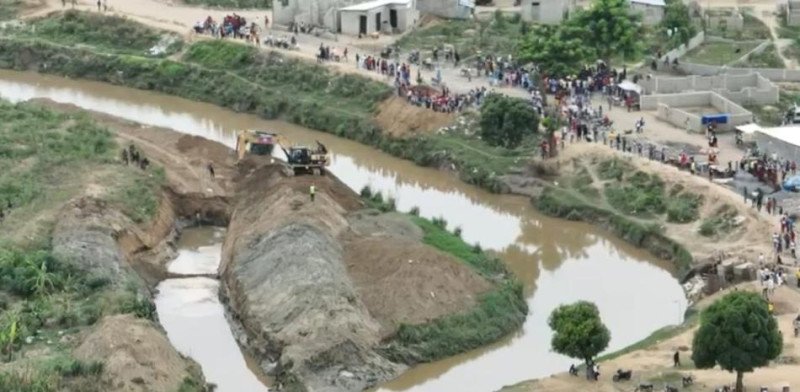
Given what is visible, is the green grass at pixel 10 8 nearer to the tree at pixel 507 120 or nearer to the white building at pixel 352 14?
the white building at pixel 352 14

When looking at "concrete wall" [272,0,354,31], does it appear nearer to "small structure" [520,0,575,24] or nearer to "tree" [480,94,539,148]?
"small structure" [520,0,575,24]

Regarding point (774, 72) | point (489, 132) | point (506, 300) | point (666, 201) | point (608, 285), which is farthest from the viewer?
point (774, 72)

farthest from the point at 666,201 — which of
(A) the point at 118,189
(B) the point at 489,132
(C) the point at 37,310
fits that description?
(C) the point at 37,310

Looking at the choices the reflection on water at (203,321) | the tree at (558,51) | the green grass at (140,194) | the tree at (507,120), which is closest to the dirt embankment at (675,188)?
the tree at (507,120)

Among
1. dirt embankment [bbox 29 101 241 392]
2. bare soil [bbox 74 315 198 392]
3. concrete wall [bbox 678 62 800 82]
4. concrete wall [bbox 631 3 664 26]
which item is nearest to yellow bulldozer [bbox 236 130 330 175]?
dirt embankment [bbox 29 101 241 392]

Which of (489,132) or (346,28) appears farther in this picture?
(346,28)

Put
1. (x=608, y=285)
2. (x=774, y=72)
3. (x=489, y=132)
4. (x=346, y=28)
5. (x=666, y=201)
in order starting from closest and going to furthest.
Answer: (x=608, y=285), (x=666, y=201), (x=489, y=132), (x=774, y=72), (x=346, y=28)

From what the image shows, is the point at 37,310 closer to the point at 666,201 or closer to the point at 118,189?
the point at 118,189

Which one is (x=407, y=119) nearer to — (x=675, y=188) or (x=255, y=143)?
(x=255, y=143)
